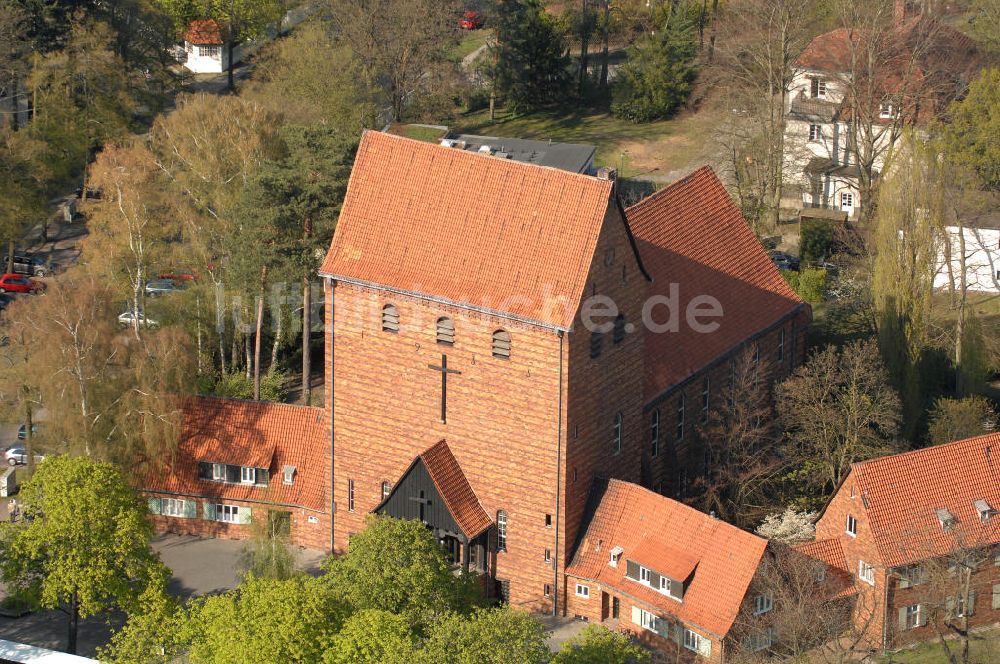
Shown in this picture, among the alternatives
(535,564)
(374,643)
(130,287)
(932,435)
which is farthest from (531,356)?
(130,287)

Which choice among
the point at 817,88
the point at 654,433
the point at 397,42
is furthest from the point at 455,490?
the point at 397,42

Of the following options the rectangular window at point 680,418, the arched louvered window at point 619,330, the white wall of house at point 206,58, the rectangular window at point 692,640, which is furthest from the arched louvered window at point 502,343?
the white wall of house at point 206,58

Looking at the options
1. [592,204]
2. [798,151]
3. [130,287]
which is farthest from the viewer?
[798,151]

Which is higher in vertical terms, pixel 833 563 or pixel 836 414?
pixel 836 414

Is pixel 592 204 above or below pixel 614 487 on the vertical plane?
above

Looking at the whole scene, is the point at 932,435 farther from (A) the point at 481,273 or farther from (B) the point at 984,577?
(A) the point at 481,273

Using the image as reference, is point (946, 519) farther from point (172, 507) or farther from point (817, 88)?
point (817, 88)

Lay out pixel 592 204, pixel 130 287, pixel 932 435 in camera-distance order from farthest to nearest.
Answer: pixel 130 287 → pixel 932 435 → pixel 592 204
